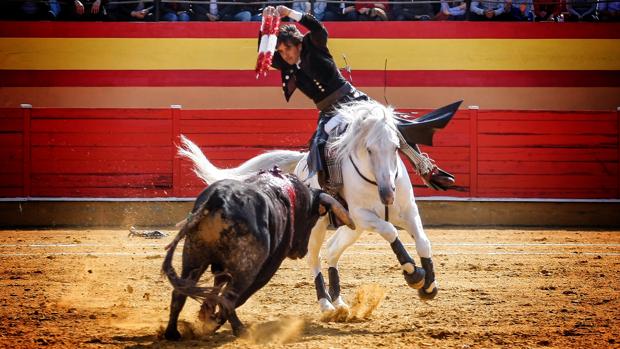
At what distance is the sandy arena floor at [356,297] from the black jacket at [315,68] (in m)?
1.28

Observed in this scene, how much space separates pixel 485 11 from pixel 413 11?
0.93 metres

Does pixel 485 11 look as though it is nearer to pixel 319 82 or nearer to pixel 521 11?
pixel 521 11

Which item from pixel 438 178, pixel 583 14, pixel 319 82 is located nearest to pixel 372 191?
pixel 438 178

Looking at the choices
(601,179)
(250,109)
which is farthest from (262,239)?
(601,179)

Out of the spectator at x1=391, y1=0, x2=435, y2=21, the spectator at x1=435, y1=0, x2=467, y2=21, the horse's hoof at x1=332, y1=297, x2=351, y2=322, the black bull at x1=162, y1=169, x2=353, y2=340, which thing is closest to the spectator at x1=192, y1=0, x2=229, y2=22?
the spectator at x1=391, y1=0, x2=435, y2=21

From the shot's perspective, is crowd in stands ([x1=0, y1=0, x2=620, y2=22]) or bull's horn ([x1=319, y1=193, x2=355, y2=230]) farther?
crowd in stands ([x1=0, y1=0, x2=620, y2=22])

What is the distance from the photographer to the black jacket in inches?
230

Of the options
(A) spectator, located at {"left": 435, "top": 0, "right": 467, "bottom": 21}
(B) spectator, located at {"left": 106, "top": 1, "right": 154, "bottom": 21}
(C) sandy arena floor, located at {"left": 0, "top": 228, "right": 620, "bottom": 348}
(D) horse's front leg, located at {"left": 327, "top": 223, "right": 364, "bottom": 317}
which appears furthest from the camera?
(A) spectator, located at {"left": 435, "top": 0, "right": 467, "bottom": 21}

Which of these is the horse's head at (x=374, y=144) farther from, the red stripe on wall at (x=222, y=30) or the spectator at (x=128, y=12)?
the spectator at (x=128, y=12)

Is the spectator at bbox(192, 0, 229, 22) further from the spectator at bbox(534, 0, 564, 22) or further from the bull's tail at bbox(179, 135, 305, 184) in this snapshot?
the bull's tail at bbox(179, 135, 305, 184)

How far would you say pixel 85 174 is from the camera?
1125 cm

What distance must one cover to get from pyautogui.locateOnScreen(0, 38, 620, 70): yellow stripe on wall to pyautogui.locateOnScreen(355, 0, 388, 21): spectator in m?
0.31

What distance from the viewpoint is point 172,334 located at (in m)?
4.21

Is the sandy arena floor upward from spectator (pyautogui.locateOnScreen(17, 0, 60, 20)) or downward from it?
downward
